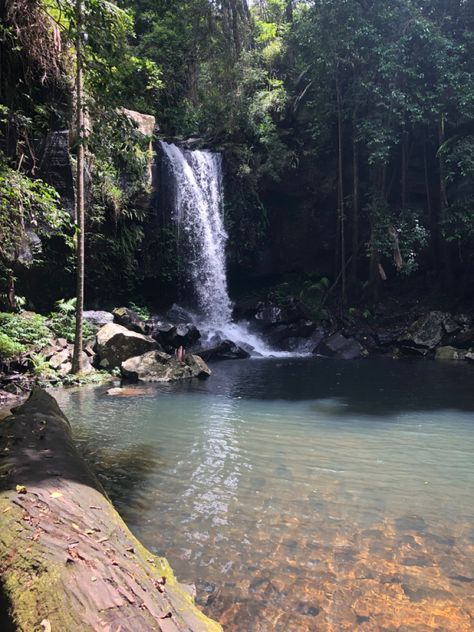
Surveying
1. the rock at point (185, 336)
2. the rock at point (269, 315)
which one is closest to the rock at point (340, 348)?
the rock at point (269, 315)

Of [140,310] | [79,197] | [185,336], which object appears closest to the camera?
[79,197]

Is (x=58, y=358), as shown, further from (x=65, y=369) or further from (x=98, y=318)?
(x=98, y=318)

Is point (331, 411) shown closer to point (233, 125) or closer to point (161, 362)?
point (161, 362)

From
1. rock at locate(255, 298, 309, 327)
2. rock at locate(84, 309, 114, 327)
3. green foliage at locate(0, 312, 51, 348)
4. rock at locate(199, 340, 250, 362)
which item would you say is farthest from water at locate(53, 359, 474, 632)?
rock at locate(255, 298, 309, 327)

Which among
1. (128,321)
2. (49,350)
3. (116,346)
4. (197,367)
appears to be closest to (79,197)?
(49,350)

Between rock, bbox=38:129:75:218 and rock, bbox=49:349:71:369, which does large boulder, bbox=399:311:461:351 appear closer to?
rock, bbox=49:349:71:369

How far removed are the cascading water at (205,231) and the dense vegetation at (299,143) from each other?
2.40 feet

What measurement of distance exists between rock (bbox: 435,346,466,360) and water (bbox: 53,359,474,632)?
320 inches

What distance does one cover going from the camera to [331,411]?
8.96 m

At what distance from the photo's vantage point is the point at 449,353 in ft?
58.1

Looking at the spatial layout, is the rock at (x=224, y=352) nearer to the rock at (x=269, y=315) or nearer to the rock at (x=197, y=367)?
the rock at (x=197, y=367)

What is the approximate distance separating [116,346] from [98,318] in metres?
2.26

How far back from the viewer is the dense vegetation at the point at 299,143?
17.0 metres

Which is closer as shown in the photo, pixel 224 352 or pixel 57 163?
pixel 57 163
